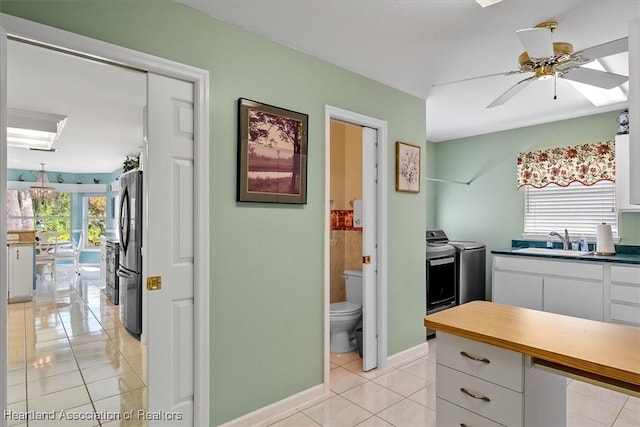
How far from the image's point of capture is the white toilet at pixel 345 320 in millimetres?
3250

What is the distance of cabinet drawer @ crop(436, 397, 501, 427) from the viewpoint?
1534 millimetres

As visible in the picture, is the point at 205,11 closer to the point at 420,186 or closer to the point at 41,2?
the point at 41,2

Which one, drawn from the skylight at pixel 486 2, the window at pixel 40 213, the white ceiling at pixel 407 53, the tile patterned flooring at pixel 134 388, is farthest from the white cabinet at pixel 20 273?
the skylight at pixel 486 2

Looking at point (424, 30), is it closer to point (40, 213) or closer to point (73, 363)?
point (73, 363)

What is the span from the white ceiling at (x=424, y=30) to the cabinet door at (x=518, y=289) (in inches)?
80.3

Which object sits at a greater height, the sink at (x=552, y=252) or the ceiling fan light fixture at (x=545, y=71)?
the ceiling fan light fixture at (x=545, y=71)

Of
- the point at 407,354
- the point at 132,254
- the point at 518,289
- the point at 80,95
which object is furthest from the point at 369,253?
the point at 80,95

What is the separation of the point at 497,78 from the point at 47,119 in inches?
189

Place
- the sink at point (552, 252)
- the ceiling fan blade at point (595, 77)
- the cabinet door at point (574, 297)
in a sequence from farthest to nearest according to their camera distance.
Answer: the sink at point (552, 252)
the cabinet door at point (574, 297)
the ceiling fan blade at point (595, 77)

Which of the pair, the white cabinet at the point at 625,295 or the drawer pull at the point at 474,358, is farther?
the white cabinet at the point at 625,295

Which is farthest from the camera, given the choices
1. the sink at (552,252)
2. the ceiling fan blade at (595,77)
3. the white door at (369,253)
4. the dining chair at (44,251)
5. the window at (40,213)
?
the window at (40,213)

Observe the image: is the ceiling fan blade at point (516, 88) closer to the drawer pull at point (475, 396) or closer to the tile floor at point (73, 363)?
the drawer pull at point (475, 396)

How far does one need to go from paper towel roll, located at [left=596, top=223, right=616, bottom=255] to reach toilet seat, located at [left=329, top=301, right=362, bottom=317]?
104 inches

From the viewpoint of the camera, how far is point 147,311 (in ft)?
5.91
